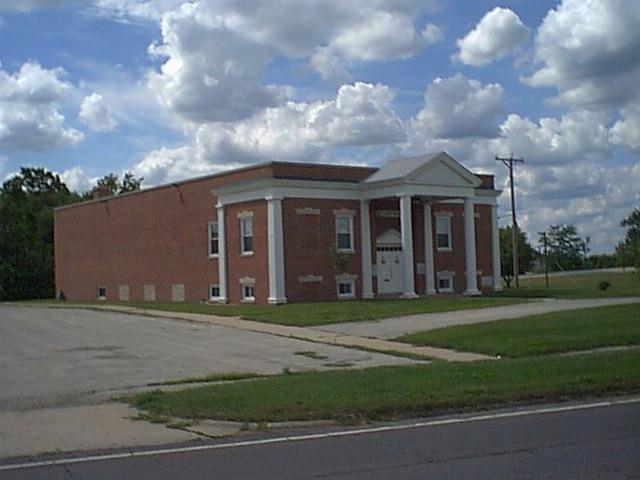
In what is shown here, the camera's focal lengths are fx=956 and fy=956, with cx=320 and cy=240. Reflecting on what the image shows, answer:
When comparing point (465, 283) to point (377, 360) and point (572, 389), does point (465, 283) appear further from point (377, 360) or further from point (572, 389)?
point (572, 389)

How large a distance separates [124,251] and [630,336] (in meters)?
35.4

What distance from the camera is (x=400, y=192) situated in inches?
1580

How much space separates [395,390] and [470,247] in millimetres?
29663

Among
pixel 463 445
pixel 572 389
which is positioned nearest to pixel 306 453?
pixel 463 445

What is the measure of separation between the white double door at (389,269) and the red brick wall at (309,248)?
5.65ft

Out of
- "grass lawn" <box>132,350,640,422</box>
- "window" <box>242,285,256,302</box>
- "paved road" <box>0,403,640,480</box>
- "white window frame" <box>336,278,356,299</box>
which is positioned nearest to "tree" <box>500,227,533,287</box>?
"white window frame" <box>336,278,356,299</box>

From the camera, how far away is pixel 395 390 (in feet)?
48.2

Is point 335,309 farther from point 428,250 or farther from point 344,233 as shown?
point 428,250

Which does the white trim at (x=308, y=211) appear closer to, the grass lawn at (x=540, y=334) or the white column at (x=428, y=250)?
the white column at (x=428, y=250)

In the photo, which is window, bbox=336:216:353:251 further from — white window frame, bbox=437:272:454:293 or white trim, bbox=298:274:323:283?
white window frame, bbox=437:272:454:293

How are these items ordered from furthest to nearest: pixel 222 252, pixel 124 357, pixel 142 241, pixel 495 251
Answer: pixel 142 241
pixel 495 251
pixel 222 252
pixel 124 357

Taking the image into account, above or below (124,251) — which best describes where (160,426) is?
Result: below

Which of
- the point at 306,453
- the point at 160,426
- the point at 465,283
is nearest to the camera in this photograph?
the point at 306,453

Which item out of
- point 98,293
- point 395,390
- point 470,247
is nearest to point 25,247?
point 98,293
